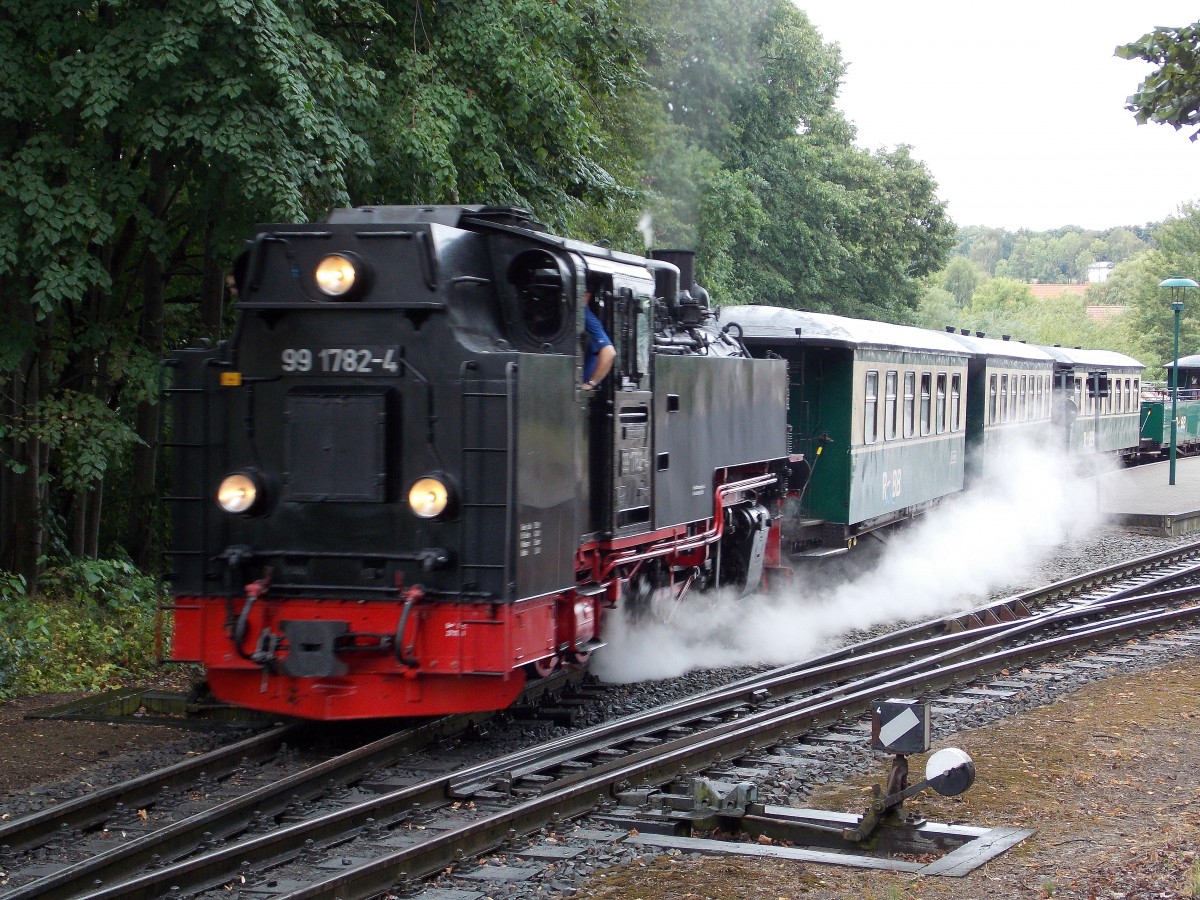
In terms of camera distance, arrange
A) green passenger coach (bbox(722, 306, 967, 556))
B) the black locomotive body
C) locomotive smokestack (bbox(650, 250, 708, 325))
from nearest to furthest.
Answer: the black locomotive body < locomotive smokestack (bbox(650, 250, 708, 325)) < green passenger coach (bbox(722, 306, 967, 556))

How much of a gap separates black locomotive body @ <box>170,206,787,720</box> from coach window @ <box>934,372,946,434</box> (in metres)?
11.4

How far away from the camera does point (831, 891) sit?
211 inches

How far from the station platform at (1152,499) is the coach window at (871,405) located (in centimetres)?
855

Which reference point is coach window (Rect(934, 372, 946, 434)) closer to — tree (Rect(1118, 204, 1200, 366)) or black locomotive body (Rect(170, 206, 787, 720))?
black locomotive body (Rect(170, 206, 787, 720))

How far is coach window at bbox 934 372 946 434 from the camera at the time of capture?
60.0 feet

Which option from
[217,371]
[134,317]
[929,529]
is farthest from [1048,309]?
[217,371]

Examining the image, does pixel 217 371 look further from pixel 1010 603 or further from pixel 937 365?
pixel 937 365

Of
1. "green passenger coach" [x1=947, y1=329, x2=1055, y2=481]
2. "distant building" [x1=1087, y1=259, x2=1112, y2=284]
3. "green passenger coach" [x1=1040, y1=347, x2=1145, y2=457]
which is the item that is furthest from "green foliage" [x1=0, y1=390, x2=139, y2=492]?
"distant building" [x1=1087, y1=259, x2=1112, y2=284]

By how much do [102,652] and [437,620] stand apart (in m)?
4.55

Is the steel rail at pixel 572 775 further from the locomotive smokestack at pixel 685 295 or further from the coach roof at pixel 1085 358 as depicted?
the coach roof at pixel 1085 358

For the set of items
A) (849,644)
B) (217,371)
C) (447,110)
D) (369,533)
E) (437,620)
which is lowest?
(849,644)

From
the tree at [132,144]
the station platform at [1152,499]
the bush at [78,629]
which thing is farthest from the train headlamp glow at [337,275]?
the station platform at [1152,499]

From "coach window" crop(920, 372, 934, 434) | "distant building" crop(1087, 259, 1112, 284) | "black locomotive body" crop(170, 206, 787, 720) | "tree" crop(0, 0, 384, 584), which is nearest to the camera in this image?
"black locomotive body" crop(170, 206, 787, 720)

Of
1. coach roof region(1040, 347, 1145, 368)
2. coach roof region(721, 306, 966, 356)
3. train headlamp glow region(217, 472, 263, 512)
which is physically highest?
coach roof region(1040, 347, 1145, 368)
